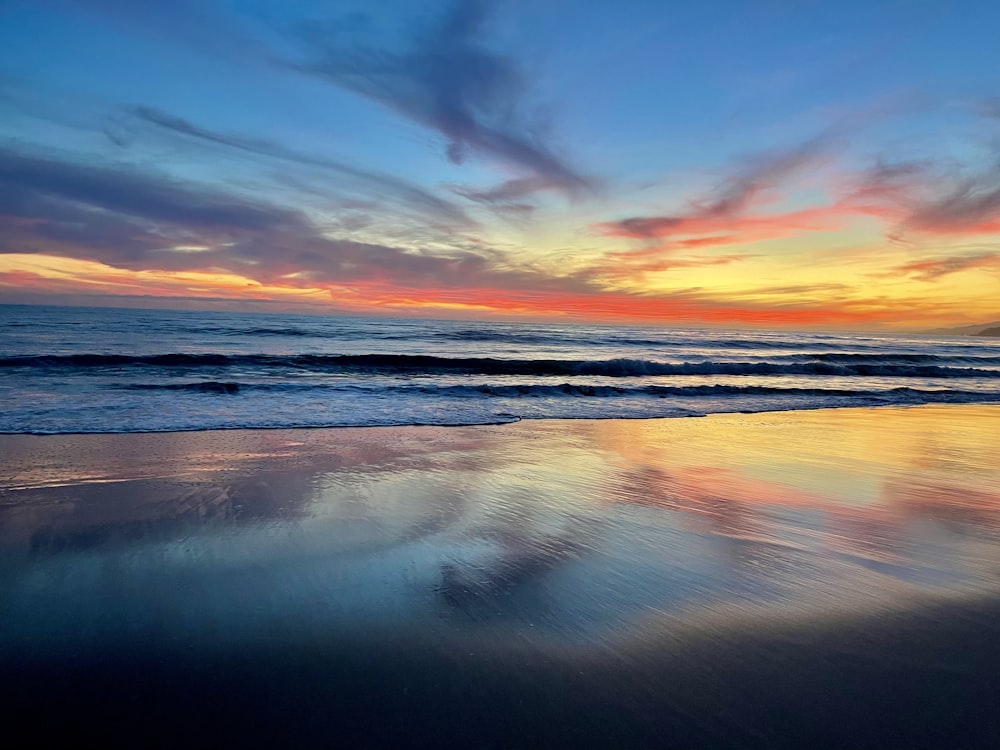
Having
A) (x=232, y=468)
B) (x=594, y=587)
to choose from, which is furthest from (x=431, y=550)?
(x=232, y=468)

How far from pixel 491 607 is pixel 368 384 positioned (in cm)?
1282

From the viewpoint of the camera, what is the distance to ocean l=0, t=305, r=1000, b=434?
977 cm

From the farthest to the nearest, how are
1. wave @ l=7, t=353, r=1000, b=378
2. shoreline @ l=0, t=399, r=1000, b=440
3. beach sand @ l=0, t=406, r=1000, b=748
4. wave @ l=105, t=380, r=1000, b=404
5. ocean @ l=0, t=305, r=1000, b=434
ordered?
wave @ l=7, t=353, r=1000, b=378, wave @ l=105, t=380, r=1000, b=404, ocean @ l=0, t=305, r=1000, b=434, shoreline @ l=0, t=399, r=1000, b=440, beach sand @ l=0, t=406, r=1000, b=748

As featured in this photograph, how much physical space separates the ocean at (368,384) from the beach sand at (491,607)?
148 inches

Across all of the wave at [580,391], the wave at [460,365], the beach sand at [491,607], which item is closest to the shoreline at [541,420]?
the wave at [580,391]

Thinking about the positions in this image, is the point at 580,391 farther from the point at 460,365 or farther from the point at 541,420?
the point at 460,365

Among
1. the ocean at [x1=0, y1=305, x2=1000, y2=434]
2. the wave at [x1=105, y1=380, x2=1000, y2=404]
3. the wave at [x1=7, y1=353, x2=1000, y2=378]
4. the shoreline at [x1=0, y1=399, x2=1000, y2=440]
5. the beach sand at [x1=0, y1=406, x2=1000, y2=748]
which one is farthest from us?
the wave at [x1=7, y1=353, x2=1000, y2=378]

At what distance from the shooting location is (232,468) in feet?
19.7

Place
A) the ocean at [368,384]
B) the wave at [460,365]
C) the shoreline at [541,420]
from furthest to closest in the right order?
the wave at [460,365] < the ocean at [368,384] < the shoreline at [541,420]

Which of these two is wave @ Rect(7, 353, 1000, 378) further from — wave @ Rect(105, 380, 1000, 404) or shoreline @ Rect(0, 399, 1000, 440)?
shoreline @ Rect(0, 399, 1000, 440)


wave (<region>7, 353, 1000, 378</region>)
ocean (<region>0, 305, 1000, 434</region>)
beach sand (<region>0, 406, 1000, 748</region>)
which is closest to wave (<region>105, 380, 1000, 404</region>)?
ocean (<region>0, 305, 1000, 434</region>)

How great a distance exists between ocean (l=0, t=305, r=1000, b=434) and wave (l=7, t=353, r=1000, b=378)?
0.08 metres

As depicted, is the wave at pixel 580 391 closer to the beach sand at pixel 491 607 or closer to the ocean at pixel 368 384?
the ocean at pixel 368 384

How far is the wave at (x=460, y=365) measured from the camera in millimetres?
17023
